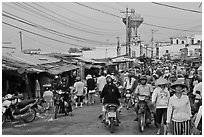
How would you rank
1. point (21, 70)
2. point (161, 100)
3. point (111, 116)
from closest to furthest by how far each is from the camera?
point (161, 100) → point (111, 116) → point (21, 70)

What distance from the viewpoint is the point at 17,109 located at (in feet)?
32.7

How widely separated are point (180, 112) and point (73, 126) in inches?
161

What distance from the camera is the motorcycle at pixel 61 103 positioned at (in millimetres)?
11031

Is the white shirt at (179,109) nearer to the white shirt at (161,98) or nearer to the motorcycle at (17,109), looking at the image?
the white shirt at (161,98)

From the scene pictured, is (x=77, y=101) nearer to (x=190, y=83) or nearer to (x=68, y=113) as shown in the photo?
(x=68, y=113)

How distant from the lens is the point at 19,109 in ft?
32.9

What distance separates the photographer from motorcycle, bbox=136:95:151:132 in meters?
8.43

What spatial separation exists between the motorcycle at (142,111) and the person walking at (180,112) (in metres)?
2.15

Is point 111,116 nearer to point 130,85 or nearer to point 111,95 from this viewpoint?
point 111,95

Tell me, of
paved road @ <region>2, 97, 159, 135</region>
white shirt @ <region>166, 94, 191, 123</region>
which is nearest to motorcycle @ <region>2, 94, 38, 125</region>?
paved road @ <region>2, 97, 159, 135</region>

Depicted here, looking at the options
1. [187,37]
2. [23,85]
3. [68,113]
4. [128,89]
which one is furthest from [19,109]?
[187,37]

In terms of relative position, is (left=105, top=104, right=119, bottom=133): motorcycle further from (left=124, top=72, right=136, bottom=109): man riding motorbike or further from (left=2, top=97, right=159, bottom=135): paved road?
(left=124, top=72, right=136, bottom=109): man riding motorbike

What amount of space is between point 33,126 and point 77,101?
457 centimetres

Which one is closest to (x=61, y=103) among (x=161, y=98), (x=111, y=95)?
(x=111, y=95)
